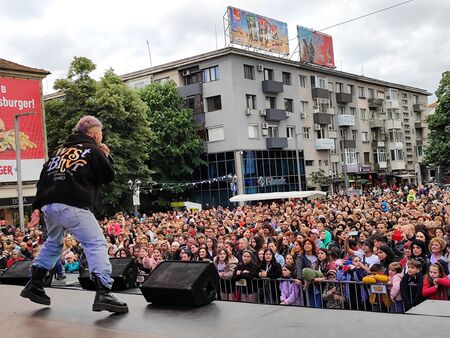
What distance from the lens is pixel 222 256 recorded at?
883 centimetres

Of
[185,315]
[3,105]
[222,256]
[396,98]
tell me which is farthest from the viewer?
[396,98]

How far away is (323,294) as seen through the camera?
735cm

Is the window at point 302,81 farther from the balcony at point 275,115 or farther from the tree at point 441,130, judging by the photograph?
the tree at point 441,130

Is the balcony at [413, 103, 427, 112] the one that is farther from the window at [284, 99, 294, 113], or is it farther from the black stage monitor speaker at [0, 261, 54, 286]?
the black stage monitor speaker at [0, 261, 54, 286]

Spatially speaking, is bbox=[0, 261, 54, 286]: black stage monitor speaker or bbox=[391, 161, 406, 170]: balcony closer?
bbox=[0, 261, 54, 286]: black stage monitor speaker

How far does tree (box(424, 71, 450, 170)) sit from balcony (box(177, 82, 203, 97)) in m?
20.2

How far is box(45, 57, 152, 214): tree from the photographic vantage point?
36000mm

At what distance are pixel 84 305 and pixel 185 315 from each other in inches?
42.3

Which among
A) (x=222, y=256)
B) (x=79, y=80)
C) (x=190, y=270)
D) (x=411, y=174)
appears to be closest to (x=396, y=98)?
(x=411, y=174)

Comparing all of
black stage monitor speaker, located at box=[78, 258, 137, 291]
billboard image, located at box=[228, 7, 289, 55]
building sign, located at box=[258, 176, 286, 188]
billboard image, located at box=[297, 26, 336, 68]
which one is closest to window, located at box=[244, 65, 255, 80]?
billboard image, located at box=[228, 7, 289, 55]

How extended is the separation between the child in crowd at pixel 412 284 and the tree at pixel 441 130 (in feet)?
136

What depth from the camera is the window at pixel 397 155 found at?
65562mm

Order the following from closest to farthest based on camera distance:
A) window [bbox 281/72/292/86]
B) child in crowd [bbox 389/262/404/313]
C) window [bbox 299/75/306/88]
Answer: child in crowd [bbox 389/262/404/313]
window [bbox 281/72/292/86]
window [bbox 299/75/306/88]

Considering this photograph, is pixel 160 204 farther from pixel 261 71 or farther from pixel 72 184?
pixel 72 184
